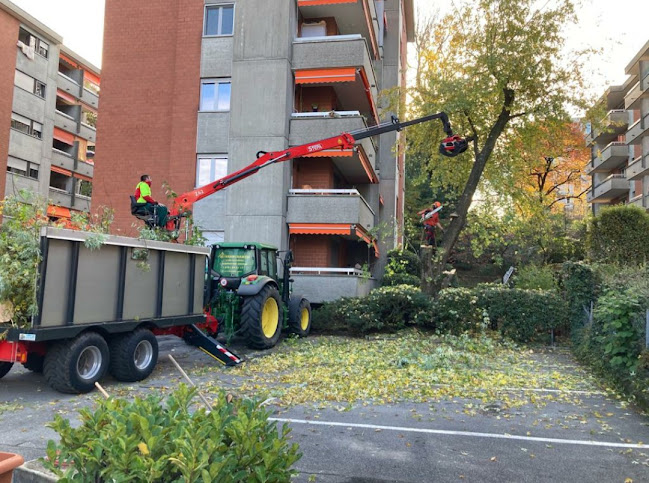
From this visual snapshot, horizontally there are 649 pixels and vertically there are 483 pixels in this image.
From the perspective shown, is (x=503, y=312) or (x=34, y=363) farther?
(x=503, y=312)

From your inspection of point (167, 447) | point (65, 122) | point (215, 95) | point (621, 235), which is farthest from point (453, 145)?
point (65, 122)

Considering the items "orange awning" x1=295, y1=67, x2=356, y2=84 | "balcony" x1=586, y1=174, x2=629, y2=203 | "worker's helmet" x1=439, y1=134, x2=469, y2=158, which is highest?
"balcony" x1=586, y1=174, x2=629, y2=203

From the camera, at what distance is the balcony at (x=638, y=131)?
34625 millimetres

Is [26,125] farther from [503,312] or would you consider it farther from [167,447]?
[167,447]

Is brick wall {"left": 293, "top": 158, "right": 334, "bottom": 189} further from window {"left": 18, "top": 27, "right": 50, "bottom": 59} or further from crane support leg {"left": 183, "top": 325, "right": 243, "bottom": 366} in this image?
window {"left": 18, "top": 27, "right": 50, "bottom": 59}

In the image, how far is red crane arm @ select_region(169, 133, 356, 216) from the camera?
38.3 feet

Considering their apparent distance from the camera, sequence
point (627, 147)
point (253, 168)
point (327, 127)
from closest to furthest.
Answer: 1. point (253, 168)
2. point (327, 127)
3. point (627, 147)

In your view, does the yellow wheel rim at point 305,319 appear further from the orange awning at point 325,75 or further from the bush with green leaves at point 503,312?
the orange awning at point 325,75

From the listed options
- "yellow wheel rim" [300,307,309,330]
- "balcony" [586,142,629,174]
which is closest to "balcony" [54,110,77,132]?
"yellow wheel rim" [300,307,309,330]

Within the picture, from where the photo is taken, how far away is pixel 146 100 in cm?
1850

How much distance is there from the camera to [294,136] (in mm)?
17000

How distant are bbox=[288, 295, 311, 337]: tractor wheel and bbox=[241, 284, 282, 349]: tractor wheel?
39.8 inches

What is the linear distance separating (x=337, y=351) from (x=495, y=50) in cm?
1043

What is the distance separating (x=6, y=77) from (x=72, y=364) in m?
27.4
